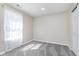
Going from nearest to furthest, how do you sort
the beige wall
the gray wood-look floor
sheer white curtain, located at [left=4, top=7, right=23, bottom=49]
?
the gray wood-look floor, sheer white curtain, located at [left=4, top=7, right=23, bottom=49], the beige wall

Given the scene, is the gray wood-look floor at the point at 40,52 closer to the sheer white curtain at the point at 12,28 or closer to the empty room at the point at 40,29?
the empty room at the point at 40,29

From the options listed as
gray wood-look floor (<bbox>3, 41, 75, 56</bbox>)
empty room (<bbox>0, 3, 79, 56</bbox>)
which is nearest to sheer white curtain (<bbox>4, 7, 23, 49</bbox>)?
empty room (<bbox>0, 3, 79, 56</bbox>)

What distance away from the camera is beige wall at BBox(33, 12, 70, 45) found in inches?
196

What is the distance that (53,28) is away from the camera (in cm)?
554

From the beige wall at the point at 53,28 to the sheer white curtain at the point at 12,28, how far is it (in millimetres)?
2171

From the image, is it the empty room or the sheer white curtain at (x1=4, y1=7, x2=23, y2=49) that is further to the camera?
the sheer white curtain at (x1=4, y1=7, x2=23, y2=49)

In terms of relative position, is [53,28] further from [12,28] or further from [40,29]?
[12,28]

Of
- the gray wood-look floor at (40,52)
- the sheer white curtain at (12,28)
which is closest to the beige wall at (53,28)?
the gray wood-look floor at (40,52)

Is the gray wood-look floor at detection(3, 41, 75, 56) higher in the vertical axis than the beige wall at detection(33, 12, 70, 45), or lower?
lower

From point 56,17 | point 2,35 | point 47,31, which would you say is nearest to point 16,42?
point 2,35

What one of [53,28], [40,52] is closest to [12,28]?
[40,52]

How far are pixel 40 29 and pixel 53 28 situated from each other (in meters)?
1.16

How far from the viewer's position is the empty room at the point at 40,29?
311 cm

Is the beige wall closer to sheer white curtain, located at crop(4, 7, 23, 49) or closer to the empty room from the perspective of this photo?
the empty room
